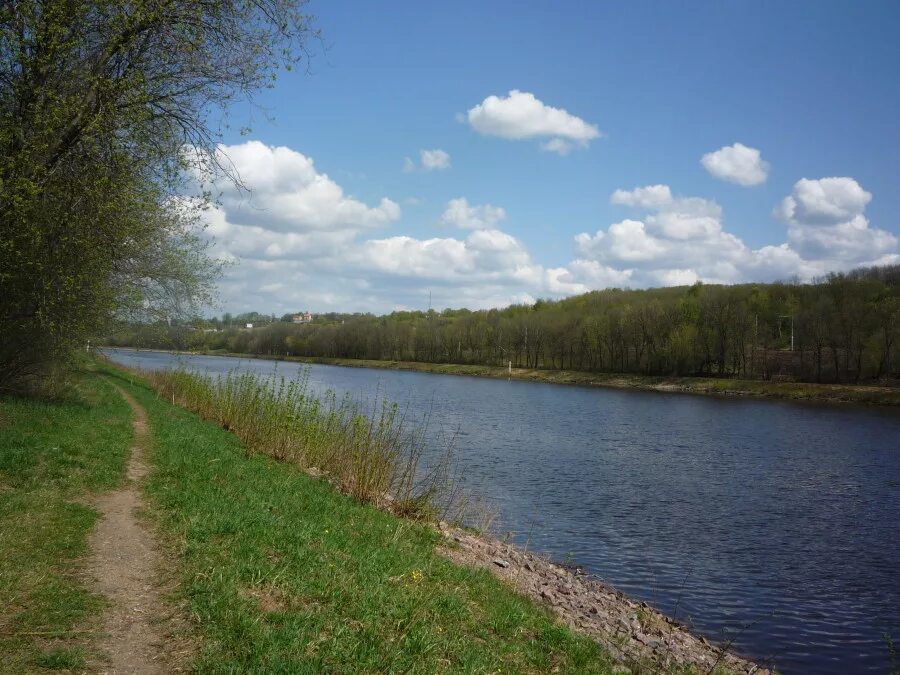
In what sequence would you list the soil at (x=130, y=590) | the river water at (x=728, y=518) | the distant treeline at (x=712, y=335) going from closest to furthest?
the soil at (x=130, y=590), the river water at (x=728, y=518), the distant treeline at (x=712, y=335)

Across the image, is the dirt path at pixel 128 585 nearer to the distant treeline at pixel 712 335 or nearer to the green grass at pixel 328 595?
the green grass at pixel 328 595

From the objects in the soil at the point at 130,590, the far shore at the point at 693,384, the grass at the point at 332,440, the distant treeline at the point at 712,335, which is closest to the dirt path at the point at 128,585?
the soil at the point at 130,590

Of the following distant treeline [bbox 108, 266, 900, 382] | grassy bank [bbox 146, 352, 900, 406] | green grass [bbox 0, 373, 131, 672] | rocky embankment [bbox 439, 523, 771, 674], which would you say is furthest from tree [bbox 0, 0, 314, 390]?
grassy bank [bbox 146, 352, 900, 406]

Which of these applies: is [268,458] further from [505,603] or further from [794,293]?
[794,293]

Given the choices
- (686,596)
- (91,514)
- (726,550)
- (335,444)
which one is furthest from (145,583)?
(726,550)

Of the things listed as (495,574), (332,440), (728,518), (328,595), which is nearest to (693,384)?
(728,518)

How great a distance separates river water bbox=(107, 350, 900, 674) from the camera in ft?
40.2

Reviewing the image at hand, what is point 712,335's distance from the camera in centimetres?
8181

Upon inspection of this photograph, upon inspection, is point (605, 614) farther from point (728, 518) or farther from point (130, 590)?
point (728, 518)

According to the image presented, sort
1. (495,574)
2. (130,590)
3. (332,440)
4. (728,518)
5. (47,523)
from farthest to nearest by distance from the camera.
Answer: (728,518), (332,440), (495,574), (47,523), (130,590)

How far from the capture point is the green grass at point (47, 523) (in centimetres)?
514

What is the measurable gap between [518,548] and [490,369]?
9459 centimetres

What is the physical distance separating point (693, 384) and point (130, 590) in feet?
260

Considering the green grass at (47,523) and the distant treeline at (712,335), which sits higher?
the distant treeline at (712,335)
